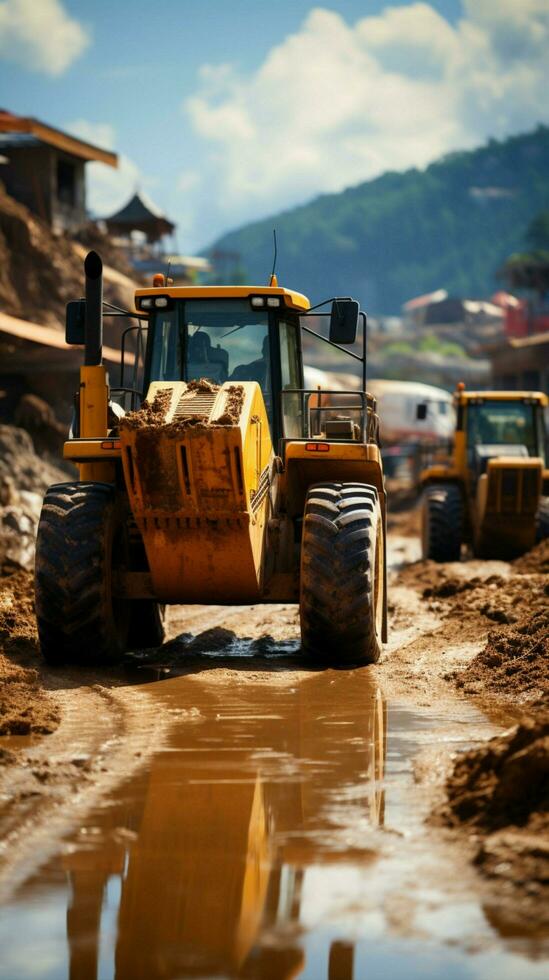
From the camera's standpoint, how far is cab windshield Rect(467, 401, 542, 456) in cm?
2064

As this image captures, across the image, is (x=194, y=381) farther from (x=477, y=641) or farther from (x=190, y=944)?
(x=190, y=944)

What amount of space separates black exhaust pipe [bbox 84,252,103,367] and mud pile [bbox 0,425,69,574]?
4984 millimetres

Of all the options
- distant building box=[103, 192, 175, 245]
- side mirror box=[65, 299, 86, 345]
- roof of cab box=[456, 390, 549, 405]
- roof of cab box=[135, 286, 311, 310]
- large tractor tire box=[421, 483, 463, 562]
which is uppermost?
→ distant building box=[103, 192, 175, 245]

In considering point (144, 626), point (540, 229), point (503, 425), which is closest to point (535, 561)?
point (503, 425)

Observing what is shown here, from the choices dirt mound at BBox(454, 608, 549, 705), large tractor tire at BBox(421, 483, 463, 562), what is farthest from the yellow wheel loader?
large tractor tire at BBox(421, 483, 463, 562)

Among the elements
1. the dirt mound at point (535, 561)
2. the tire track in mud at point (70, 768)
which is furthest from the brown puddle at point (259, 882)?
the dirt mound at point (535, 561)

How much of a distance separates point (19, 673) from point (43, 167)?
32020 mm

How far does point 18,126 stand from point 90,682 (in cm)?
3052

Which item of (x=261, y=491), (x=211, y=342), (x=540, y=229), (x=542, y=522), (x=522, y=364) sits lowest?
(x=542, y=522)

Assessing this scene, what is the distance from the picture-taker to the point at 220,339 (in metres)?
10.3

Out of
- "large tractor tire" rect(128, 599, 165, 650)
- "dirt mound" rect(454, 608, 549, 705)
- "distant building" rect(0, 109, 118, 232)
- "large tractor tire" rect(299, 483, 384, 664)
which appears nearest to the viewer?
"dirt mound" rect(454, 608, 549, 705)

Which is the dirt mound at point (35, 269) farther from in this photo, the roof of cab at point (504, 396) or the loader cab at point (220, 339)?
the loader cab at point (220, 339)

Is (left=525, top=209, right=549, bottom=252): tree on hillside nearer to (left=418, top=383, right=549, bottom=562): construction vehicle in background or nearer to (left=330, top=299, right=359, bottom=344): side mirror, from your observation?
(left=418, top=383, right=549, bottom=562): construction vehicle in background

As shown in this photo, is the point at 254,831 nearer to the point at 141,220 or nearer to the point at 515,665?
the point at 515,665
